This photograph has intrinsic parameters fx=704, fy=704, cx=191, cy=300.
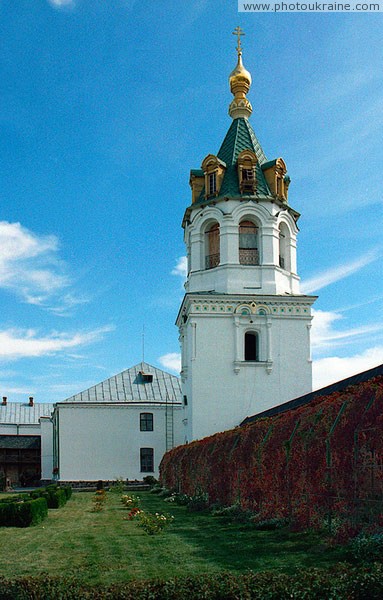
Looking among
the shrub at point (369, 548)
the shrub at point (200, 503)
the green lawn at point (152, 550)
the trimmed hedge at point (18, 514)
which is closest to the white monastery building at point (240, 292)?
the shrub at point (200, 503)

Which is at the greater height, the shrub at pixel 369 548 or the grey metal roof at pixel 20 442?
the shrub at pixel 369 548

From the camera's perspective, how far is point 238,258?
3212 cm

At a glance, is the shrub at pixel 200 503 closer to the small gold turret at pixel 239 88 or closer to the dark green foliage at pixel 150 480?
the dark green foliage at pixel 150 480

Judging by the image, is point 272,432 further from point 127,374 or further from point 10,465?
point 10,465

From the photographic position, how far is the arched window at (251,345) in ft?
106

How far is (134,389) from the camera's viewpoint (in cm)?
4316

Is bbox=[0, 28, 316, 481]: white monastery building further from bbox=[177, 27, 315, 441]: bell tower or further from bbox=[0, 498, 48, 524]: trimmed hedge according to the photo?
bbox=[0, 498, 48, 524]: trimmed hedge

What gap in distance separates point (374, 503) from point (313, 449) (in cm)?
223

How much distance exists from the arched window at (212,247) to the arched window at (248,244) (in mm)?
1165

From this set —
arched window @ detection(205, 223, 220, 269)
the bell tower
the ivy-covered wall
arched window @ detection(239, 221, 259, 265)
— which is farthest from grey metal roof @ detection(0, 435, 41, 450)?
the ivy-covered wall

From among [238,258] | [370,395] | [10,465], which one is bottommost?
[10,465]

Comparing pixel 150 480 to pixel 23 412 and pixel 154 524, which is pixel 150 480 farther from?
pixel 23 412

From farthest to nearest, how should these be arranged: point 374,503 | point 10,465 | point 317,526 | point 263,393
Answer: point 10,465 → point 263,393 → point 317,526 → point 374,503

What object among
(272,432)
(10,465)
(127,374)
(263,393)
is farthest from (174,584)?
(10,465)
